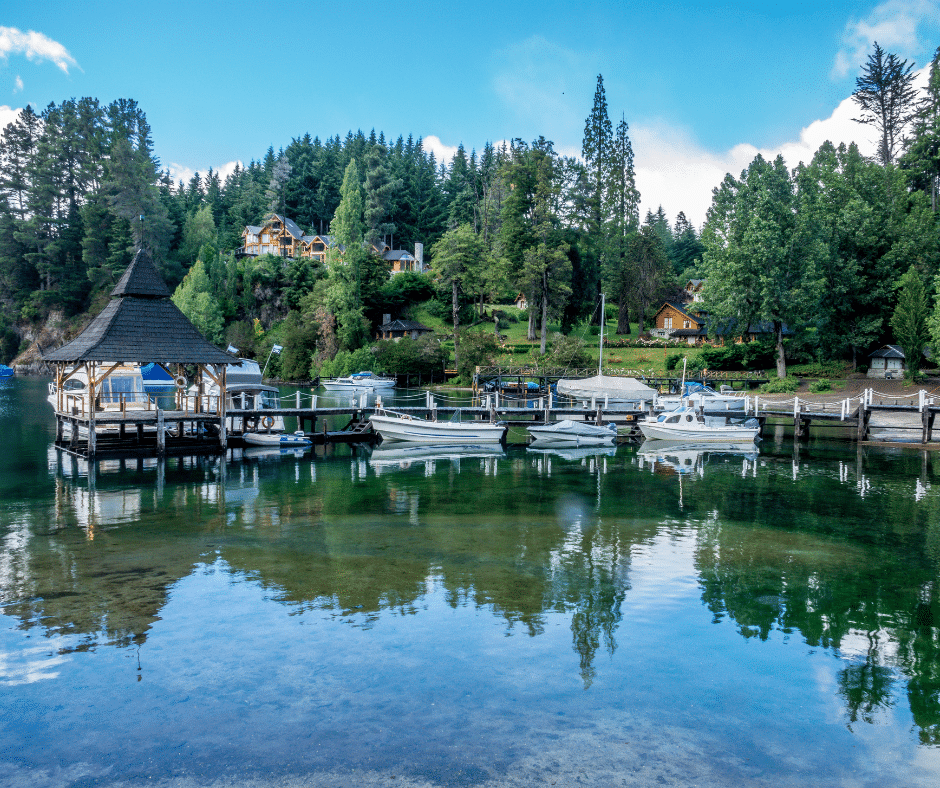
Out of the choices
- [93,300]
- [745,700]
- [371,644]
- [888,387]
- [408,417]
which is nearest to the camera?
[745,700]

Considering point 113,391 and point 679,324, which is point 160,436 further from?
point 679,324

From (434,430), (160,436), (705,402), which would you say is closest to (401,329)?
(705,402)

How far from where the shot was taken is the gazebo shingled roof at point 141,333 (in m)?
31.1

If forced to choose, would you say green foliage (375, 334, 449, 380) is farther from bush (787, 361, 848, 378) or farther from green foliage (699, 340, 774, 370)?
bush (787, 361, 848, 378)

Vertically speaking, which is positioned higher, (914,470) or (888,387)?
(888,387)

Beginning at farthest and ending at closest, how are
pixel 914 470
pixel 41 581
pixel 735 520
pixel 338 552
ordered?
pixel 914 470 → pixel 735 520 → pixel 338 552 → pixel 41 581

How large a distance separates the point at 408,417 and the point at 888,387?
40.7 metres

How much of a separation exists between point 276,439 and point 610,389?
21.9m

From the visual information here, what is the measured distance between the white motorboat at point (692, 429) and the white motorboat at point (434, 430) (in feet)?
30.6

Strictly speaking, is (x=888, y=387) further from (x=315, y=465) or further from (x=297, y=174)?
(x=297, y=174)

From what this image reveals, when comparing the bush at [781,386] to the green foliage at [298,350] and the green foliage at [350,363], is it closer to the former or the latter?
the green foliage at [350,363]

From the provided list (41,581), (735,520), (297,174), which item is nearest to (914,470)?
(735,520)

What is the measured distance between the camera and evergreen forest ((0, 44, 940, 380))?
203 feet

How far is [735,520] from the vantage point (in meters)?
21.9
